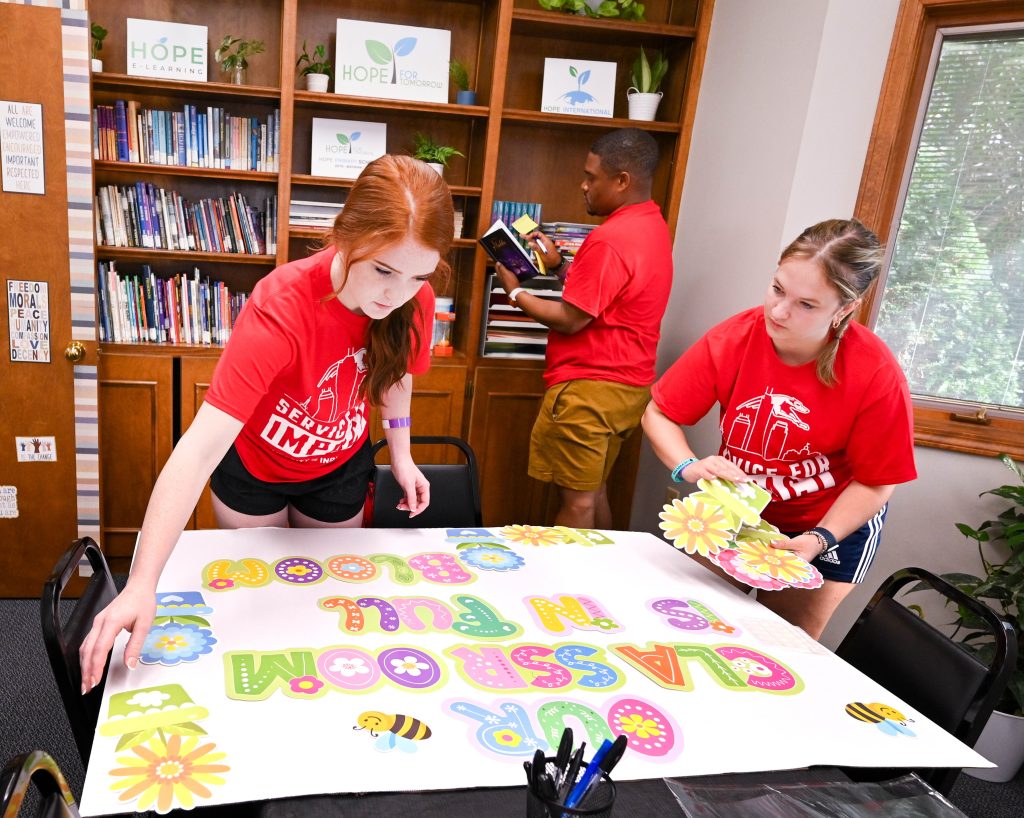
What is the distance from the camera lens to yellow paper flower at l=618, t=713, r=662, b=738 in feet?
3.57

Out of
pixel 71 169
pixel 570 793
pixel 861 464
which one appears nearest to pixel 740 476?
pixel 861 464

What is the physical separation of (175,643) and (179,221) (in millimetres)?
2224

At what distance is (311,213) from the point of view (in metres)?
3.00

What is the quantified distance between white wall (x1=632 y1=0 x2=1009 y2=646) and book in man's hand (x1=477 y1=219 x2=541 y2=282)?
2.50 ft

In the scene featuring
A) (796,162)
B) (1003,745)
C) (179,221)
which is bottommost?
(1003,745)

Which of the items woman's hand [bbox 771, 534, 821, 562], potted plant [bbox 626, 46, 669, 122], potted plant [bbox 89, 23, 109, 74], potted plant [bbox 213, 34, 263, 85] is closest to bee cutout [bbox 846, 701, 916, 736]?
woman's hand [bbox 771, 534, 821, 562]

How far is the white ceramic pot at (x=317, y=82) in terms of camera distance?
9.48 ft

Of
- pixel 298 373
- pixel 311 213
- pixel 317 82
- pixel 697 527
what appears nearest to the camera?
pixel 298 373

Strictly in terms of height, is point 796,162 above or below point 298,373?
above

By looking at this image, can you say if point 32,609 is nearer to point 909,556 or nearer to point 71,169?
point 71,169

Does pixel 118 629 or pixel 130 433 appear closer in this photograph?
pixel 118 629

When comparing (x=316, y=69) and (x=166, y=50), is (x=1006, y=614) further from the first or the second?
(x=166, y=50)

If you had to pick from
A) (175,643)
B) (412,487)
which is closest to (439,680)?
(175,643)

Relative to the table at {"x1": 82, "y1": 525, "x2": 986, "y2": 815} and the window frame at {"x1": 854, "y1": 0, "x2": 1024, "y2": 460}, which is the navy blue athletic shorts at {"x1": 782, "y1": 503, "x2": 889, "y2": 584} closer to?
the table at {"x1": 82, "y1": 525, "x2": 986, "y2": 815}
